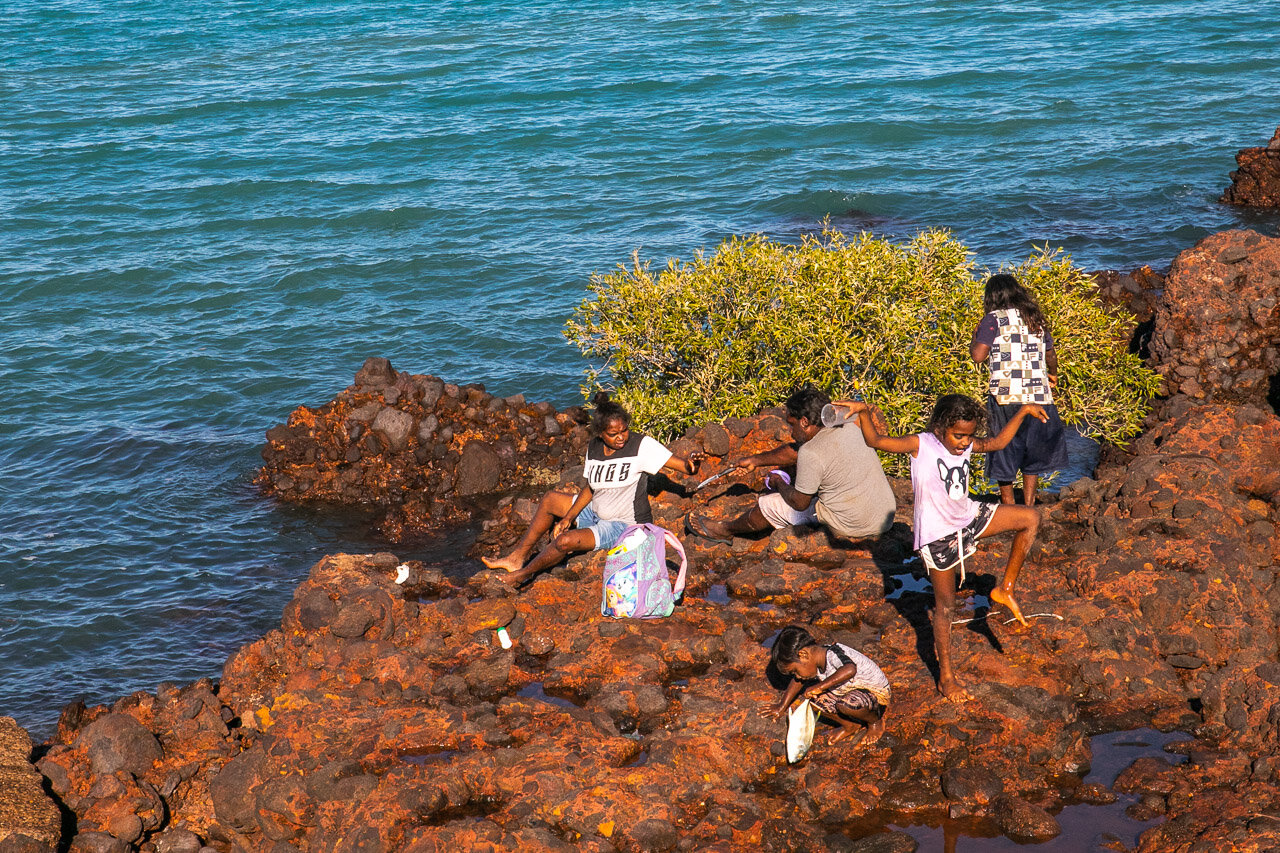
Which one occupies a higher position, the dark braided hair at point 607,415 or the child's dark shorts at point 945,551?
the dark braided hair at point 607,415

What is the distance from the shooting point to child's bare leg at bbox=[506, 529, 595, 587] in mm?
10406

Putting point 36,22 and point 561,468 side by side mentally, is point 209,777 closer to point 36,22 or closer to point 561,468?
point 561,468

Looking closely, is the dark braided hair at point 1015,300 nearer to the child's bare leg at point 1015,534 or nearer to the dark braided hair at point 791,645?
the child's bare leg at point 1015,534

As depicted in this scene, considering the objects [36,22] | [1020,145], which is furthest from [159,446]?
[36,22]

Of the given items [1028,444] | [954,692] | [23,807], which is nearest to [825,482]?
[1028,444]

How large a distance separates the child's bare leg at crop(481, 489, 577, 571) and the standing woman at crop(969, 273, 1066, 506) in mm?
4006

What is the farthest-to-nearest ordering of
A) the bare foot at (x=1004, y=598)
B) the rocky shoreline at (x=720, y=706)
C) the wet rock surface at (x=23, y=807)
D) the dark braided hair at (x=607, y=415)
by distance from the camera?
1. the dark braided hair at (x=607, y=415)
2. the bare foot at (x=1004, y=598)
3. the wet rock surface at (x=23, y=807)
4. the rocky shoreline at (x=720, y=706)

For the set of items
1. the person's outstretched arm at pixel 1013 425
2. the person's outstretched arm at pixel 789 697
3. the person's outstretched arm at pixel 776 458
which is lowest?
the person's outstretched arm at pixel 789 697

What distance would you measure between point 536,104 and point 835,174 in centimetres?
1244

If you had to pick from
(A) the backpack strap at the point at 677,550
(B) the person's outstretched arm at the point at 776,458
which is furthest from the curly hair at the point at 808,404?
(A) the backpack strap at the point at 677,550

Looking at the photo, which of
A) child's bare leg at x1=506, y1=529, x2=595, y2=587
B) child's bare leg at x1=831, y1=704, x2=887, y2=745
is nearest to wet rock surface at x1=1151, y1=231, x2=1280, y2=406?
child's bare leg at x1=506, y1=529, x2=595, y2=587

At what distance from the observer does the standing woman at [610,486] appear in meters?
10.0

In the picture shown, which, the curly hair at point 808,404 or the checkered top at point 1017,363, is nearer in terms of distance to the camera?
the curly hair at point 808,404

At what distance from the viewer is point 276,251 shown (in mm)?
28922
